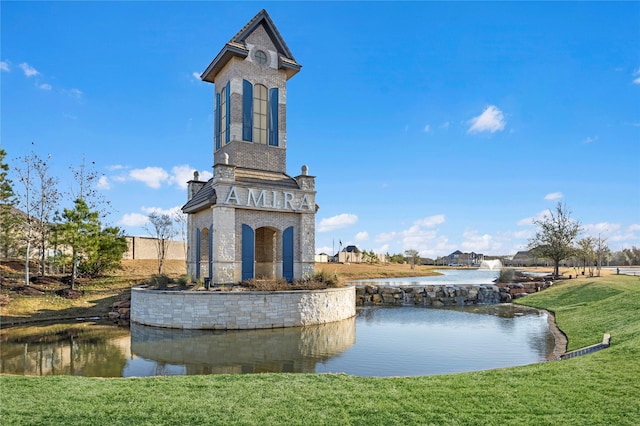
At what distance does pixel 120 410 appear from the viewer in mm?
5730

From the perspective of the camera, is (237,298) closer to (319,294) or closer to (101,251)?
(319,294)

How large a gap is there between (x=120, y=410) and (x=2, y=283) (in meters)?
21.0

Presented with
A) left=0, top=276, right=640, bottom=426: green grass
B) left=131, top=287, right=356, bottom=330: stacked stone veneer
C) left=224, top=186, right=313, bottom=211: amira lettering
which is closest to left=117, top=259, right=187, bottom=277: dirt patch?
left=224, top=186, right=313, bottom=211: amira lettering

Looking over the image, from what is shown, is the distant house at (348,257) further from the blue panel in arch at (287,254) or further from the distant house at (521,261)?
the blue panel in arch at (287,254)

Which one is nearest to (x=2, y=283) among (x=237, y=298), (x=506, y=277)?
(x=237, y=298)

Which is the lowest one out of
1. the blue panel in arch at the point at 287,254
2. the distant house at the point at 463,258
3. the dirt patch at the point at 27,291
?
the distant house at the point at 463,258

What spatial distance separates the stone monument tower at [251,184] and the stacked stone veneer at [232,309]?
2315 millimetres

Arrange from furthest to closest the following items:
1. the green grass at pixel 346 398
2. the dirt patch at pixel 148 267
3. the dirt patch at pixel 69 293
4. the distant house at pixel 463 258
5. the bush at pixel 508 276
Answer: the distant house at pixel 463 258 < the bush at pixel 508 276 < the dirt patch at pixel 148 267 < the dirt patch at pixel 69 293 < the green grass at pixel 346 398

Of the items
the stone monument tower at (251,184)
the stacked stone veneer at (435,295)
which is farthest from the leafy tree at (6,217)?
the stacked stone veneer at (435,295)

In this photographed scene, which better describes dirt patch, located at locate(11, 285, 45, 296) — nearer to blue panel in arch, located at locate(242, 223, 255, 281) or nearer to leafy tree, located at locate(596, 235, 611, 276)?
blue panel in arch, located at locate(242, 223, 255, 281)

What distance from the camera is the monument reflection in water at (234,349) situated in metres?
9.56

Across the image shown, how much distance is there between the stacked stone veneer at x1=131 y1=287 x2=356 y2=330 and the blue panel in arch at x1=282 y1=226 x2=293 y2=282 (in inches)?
124

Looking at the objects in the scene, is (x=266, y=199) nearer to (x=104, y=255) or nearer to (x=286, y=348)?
(x=286, y=348)

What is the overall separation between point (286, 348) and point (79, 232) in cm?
1785
